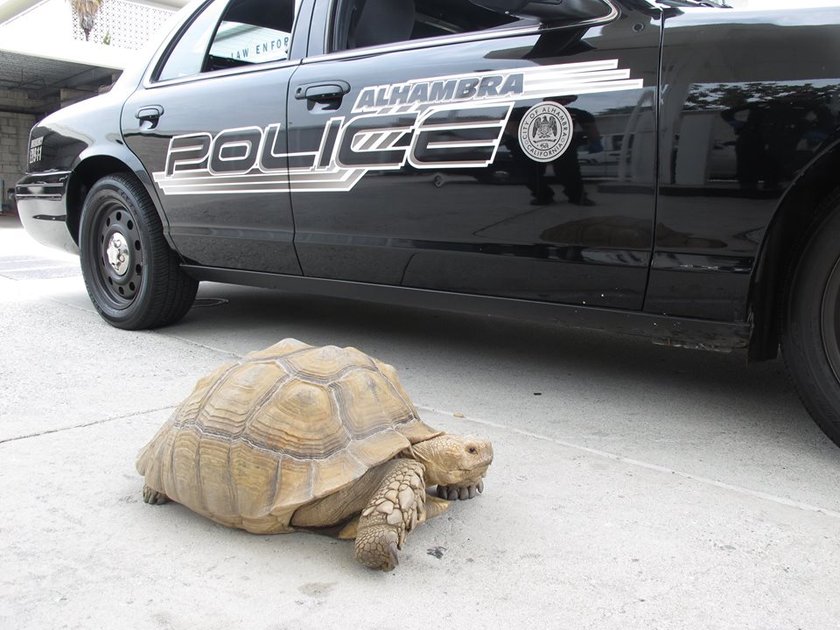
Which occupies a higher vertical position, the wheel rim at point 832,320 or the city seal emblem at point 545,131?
the city seal emblem at point 545,131

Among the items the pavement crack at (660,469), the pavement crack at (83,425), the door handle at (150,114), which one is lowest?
the pavement crack at (660,469)

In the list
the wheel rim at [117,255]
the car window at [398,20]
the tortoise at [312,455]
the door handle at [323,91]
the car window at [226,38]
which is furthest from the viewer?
the wheel rim at [117,255]

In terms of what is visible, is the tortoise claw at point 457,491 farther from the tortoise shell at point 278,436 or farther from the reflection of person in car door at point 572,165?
the reflection of person in car door at point 572,165

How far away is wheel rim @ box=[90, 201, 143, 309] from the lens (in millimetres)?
4211

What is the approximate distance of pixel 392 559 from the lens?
170 cm

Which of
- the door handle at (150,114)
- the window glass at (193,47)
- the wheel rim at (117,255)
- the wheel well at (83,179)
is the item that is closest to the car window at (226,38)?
the window glass at (193,47)

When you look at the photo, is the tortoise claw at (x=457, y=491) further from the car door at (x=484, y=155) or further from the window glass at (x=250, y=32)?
the window glass at (x=250, y=32)

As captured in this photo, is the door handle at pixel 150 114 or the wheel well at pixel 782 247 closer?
the wheel well at pixel 782 247

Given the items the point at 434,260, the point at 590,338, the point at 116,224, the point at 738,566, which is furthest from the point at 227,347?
the point at 738,566

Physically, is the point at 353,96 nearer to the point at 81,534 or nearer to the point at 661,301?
the point at 661,301

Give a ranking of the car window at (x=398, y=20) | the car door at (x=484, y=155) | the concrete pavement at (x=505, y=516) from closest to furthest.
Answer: the concrete pavement at (x=505, y=516), the car door at (x=484, y=155), the car window at (x=398, y=20)

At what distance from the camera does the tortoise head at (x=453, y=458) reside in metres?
1.94

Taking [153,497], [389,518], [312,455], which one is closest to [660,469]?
[389,518]

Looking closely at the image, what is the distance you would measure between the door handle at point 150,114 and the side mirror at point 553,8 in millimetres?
2091
